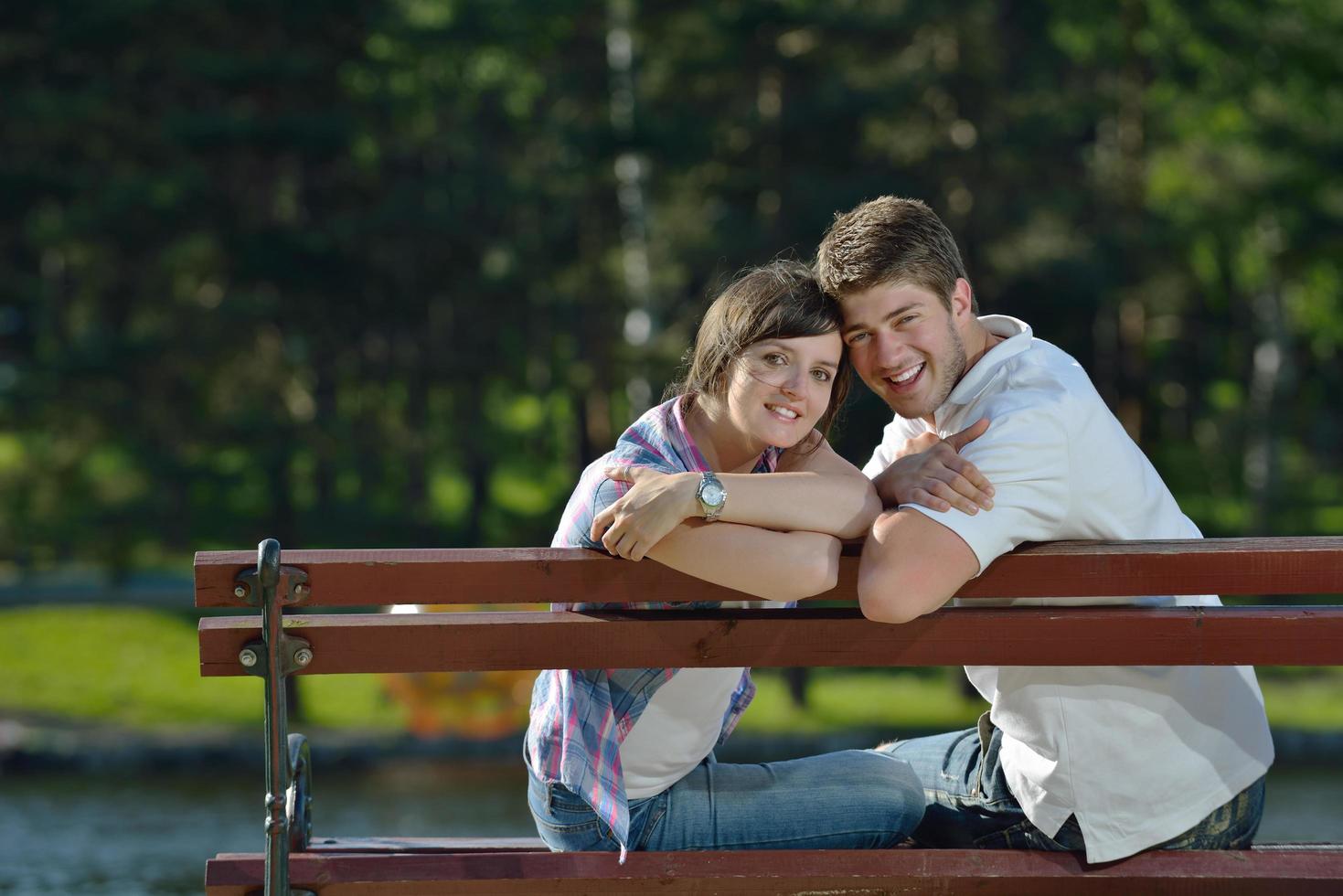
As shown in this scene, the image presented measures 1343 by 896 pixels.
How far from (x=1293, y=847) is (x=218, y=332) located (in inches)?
671

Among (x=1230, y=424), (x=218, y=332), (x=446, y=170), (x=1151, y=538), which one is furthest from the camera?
(x=1230, y=424)

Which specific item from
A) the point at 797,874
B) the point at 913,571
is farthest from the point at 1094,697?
the point at 797,874

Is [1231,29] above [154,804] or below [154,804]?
above

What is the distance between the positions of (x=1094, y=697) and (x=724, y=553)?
2.11ft

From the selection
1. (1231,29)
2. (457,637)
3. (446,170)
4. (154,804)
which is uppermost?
(1231,29)

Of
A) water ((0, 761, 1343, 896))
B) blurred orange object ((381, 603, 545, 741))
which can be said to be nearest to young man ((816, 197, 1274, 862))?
water ((0, 761, 1343, 896))

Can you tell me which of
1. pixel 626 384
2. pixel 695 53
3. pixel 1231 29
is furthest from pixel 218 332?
pixel 1231 29

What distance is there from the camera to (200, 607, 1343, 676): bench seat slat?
8.66 ft

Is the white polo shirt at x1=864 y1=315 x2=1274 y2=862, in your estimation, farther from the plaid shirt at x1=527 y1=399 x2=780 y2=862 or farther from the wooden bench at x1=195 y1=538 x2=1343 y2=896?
the plaid shirt at x1=527 y1=399 x2=780 y2=862

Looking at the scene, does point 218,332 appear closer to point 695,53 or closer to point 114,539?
point 114,539

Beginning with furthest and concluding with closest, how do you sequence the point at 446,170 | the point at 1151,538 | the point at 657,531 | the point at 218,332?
the point at 446,170
the point at 218,332
the point at 1151,538
the point at 657,531

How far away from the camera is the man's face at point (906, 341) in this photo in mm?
2975

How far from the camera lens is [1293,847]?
2822 mm

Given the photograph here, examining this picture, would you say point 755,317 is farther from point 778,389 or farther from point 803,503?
point 803,503
